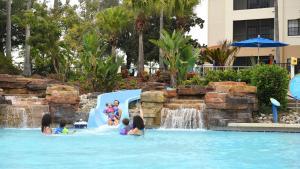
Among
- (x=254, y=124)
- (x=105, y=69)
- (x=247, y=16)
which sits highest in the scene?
(x=247, y=16)

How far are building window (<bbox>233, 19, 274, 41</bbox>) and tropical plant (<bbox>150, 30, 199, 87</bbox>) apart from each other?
583 inches

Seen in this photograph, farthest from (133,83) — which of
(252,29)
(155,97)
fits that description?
(252,29)

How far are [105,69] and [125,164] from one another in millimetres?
17629

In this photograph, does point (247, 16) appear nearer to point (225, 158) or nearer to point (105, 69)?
point (105, 69)

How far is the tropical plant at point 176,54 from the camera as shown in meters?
27.6

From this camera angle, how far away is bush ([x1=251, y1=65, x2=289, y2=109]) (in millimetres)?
23094

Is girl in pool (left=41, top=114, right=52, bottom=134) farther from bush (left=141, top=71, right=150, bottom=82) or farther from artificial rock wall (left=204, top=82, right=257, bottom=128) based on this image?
bush (left=141, top=71, right=150, bottom=82)

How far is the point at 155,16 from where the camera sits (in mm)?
48125

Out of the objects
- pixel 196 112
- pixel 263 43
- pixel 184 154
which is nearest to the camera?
pixel 184 154

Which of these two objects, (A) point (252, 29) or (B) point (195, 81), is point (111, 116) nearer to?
(B) point (195, 81)

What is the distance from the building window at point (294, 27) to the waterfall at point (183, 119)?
20.5 metres

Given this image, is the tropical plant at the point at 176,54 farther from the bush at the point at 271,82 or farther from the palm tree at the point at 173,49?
the bush at the point at 271,82

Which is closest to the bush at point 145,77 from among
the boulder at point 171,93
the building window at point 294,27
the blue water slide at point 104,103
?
the blue water slide at point 104,103

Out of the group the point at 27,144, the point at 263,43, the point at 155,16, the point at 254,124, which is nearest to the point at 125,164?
the point at 27,144
